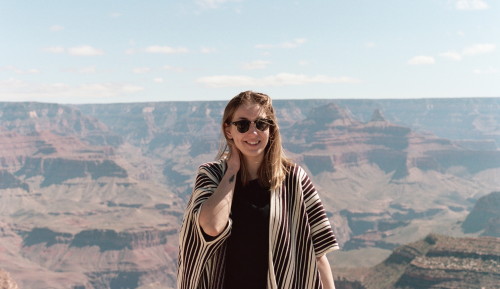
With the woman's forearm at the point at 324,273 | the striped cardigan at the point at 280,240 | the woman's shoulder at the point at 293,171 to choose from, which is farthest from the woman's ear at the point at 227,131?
the woman's forearm at the point at 324,273

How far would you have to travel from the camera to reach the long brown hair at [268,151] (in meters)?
5.48

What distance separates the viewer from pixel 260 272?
17.6 ft

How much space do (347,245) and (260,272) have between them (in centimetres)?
18328

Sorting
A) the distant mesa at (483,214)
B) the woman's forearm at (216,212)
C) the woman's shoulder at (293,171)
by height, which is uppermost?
the woman's shoulder at (293,171)

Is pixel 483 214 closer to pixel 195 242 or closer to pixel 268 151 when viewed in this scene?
pixel 268 151

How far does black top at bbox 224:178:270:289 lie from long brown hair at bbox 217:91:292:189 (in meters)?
0.27

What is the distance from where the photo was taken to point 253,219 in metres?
5.39

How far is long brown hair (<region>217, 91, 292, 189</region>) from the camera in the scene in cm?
548

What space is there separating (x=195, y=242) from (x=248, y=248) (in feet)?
1.50

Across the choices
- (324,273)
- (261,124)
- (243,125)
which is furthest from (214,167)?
(324,273)

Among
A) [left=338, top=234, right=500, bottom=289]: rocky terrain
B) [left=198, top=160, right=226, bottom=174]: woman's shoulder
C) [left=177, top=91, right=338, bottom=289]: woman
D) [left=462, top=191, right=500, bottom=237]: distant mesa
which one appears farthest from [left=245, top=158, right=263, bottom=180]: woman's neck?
[left=462, top=191, right=500, bottom=237]: distant mesa

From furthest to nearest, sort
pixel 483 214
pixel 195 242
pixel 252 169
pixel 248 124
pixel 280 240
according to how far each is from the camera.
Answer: pixel 483 214 < pixel 252 169 < pixel 248 124 < pixel 280 240 < pixel 195 242

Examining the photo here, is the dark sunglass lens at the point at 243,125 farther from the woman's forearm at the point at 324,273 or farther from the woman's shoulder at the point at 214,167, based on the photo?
the woman's forearm at the point at 324,273

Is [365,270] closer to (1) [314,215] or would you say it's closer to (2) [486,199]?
(1) [314,215]
